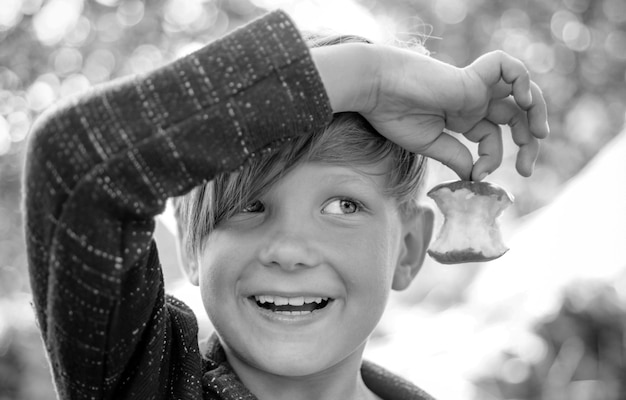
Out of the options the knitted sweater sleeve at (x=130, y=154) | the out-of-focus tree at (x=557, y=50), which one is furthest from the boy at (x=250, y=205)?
the out-of-focus tree at (x=557, y=50)

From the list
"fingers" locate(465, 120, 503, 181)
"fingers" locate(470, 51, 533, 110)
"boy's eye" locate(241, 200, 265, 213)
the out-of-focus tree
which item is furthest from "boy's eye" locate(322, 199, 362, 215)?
the out-of-focus tree

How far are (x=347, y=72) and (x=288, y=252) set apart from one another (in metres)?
0.31

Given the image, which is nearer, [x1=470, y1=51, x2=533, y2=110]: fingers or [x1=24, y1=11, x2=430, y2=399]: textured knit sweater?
[x1=24, y1=11, x2=430, y2=399]: textured knit sweater

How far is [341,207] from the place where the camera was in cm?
140

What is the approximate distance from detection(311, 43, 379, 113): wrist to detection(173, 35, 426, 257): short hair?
0.13 metres

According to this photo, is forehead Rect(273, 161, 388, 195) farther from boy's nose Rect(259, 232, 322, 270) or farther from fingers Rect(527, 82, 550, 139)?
fingers Rect(527, 82, 550, 139)

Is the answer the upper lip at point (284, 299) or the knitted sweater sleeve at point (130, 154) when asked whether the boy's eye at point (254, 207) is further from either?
the knitted sweater sleeve at point (130, 154)

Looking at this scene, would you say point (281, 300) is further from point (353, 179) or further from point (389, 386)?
point (389, 386)

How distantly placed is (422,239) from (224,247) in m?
0.49

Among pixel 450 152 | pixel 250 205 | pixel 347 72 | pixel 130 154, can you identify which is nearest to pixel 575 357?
pixel 450 152

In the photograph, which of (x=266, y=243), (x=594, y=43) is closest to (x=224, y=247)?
(x=266, y=243)

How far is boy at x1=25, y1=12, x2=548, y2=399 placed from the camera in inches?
39.2

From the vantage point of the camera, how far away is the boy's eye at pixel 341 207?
1.38 metres

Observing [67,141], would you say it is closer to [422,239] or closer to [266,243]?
[266,243]
